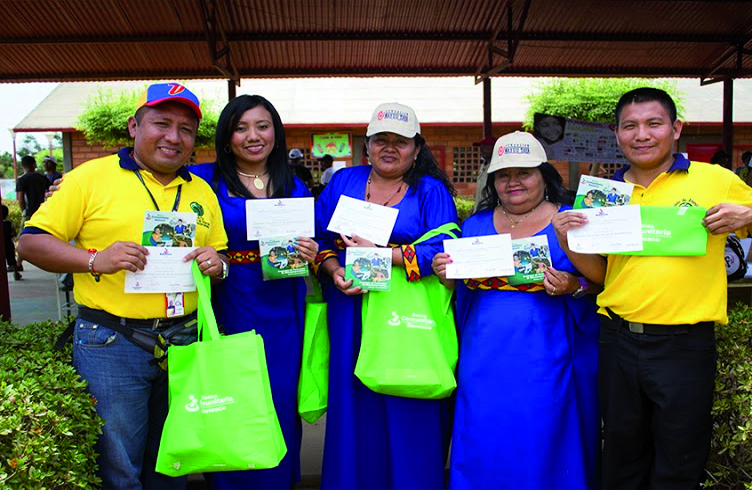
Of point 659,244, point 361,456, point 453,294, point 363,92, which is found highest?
point 363,92

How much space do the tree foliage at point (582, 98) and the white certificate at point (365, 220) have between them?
15.5 m

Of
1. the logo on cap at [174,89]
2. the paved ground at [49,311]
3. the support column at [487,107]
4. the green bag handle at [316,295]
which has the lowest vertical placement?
the paved ground at [49,311]

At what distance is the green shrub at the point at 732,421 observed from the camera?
2492 mm

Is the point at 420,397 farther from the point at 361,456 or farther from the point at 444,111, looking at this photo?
the point at 444,111

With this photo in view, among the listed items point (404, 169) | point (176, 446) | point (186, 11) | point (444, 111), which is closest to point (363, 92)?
point (444, 111)

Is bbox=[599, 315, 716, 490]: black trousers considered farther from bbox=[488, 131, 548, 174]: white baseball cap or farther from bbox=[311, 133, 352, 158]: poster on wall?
bbox=[311, 133, 352, 158]: poster on wall

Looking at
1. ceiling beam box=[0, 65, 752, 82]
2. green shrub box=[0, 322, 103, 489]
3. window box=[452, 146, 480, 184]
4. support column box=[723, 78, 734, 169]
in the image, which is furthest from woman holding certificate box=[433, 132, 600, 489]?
window box=[452, 146, 480, 184]

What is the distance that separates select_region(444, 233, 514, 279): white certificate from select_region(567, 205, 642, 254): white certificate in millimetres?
304

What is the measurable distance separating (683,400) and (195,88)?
17484mm

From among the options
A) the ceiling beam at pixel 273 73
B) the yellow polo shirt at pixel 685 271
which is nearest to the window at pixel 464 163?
the ceiling beam at pixel 273 73

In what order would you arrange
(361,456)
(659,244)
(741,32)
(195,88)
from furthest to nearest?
(195,88) < (741,32) < (361,456) < (659,244)

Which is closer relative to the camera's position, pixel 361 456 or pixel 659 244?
pixel 659 244

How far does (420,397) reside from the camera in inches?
118

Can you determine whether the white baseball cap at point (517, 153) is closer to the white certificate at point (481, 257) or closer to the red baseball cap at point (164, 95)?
the white certificate at point (481, 257)
